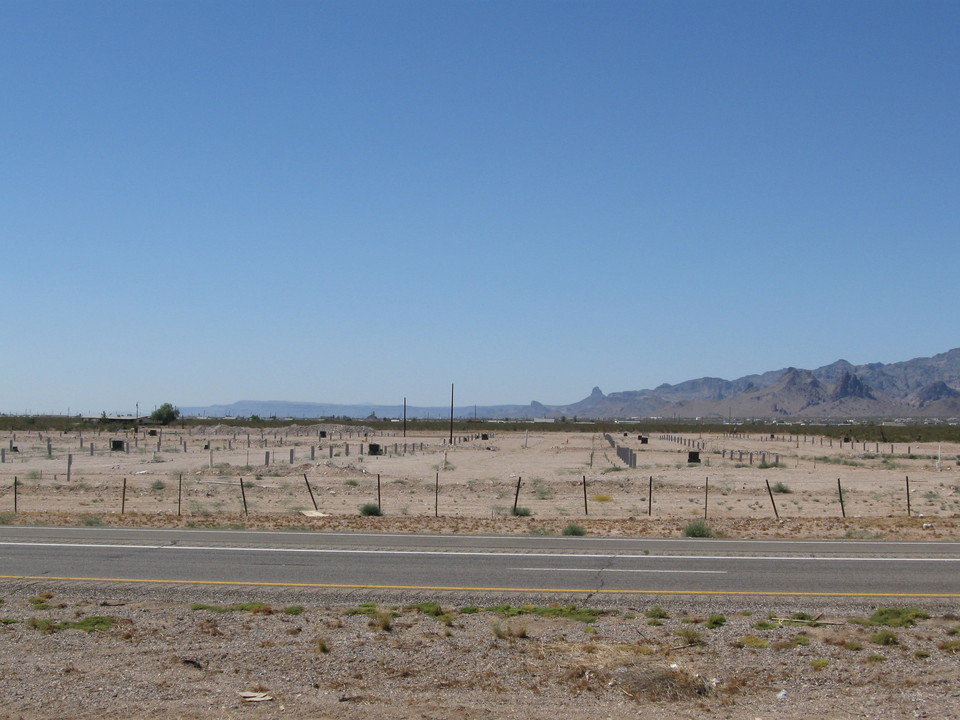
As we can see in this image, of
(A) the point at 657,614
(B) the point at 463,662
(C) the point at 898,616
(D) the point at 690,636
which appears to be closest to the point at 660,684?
(D) the point at 690,636

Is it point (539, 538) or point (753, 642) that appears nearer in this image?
point (753, 642)

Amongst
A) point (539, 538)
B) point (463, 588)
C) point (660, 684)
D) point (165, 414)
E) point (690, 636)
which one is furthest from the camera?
point (165, 414)

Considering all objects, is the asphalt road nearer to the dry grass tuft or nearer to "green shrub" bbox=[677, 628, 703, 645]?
"green shrub" bbox=[677, 628, 703, 645]

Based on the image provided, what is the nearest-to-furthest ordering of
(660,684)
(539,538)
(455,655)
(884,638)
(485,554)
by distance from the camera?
1. (660,684)
2. (455,655)
3. (884,638)
4. (485,554)
5. (539,538)

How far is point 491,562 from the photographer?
20125 millimetres

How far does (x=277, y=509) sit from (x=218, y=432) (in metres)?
118

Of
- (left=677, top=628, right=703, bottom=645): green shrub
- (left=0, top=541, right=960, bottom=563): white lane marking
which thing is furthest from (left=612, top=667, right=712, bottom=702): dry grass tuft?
(left=0, top=541, right=960, bottom=563): white lane marking

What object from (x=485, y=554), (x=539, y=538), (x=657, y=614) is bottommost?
(x=539, y=538)

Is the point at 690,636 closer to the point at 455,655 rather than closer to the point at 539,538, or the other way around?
the point at 455,655

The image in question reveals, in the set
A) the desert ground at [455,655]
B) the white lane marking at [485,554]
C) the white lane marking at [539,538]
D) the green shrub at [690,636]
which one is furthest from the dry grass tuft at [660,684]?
the white lane marking at [539,538]

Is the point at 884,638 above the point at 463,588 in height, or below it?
above

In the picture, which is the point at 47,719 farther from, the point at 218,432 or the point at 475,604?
the point at 218,432

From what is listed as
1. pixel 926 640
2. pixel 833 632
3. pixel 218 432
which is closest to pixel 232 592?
pixel 833 632

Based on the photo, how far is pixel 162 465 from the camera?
6375 cm
